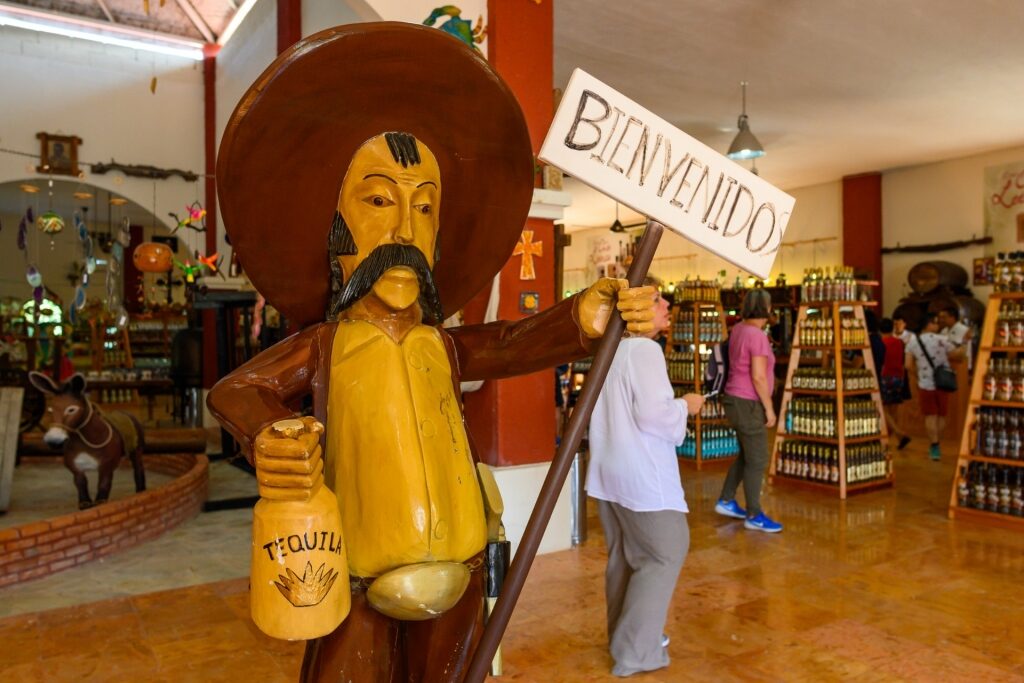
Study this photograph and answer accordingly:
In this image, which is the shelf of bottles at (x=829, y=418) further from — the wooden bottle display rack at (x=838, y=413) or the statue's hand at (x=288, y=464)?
the statue's hand at (x=288, y=464)

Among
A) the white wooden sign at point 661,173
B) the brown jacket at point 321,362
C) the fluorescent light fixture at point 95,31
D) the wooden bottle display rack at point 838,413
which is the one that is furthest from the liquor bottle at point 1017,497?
the fluorescent light fixture at point 95,31

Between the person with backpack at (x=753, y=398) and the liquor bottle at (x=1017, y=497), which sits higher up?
the person with backpack at (x=753, y=398)

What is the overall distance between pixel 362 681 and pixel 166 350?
13.4 metres

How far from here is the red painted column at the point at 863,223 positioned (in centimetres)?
1139

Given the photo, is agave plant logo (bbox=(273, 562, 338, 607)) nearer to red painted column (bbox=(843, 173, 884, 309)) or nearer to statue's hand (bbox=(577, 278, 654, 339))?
statue's hand (bbox=(577, 278, 654, 339))

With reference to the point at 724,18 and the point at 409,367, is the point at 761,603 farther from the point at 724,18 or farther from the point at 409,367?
the point at 724,18

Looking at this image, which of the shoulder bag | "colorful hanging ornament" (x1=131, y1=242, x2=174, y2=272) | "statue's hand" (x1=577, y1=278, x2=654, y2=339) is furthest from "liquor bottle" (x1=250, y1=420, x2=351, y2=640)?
the shoulder bag

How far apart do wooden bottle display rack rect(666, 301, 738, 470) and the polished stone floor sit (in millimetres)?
→ 2450

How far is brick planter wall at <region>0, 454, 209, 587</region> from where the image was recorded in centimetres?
373

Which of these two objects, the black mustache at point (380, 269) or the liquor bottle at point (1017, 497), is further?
the liquor bottle at point (1017, 497)

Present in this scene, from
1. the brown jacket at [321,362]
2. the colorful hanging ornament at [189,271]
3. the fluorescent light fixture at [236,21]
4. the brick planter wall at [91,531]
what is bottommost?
the brick planter wall at [91,531]

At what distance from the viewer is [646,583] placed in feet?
8.64

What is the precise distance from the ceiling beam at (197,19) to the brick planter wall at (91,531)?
6398mm

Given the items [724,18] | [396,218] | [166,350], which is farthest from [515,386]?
[166,350]
